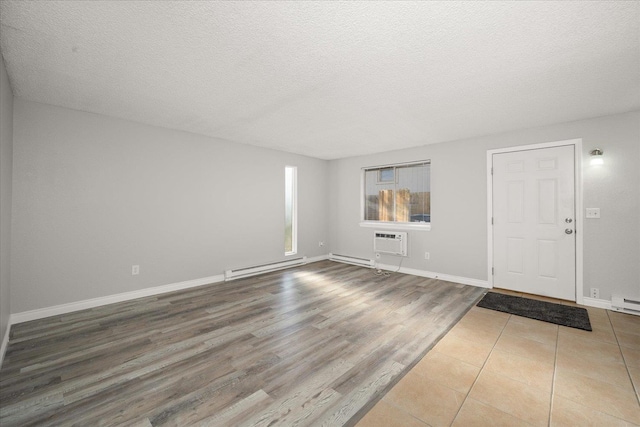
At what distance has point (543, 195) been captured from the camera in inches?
152

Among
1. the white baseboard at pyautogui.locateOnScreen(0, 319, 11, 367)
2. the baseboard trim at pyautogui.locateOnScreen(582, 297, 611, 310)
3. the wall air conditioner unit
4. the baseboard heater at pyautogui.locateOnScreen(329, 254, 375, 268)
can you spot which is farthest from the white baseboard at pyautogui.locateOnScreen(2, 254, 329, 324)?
the baseboard trim at pyautogui.locateOnScreen(582, 297, 611, 310)

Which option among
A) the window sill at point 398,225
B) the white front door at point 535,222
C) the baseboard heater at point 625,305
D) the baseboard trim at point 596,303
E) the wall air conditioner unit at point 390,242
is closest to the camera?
the baseboard heater at point 625,305

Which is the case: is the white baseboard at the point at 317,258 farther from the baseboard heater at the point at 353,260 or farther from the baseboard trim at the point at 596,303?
the baseboard trim at the point at 596,303

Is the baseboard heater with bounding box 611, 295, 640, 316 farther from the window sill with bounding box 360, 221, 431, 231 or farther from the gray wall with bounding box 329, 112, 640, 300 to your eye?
the window sill with bounding box 360, 221, 431, 231

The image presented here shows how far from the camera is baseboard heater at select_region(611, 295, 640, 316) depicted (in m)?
3.22

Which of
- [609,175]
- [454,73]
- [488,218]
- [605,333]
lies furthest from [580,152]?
[454,73]

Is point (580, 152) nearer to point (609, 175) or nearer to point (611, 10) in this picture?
point (609, 175)

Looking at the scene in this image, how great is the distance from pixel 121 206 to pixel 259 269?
2.39m

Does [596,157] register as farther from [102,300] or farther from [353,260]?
[102,300]

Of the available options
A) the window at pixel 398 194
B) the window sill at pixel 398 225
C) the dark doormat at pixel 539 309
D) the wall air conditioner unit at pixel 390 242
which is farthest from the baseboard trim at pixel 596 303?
the wall air conditioner unit at pixel 390 242

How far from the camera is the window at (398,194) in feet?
17.0

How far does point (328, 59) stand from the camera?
2.18 metres

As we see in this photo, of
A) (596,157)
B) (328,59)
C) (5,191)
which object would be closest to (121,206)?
(5,191)

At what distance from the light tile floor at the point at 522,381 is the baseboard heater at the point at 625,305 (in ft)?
1.51
